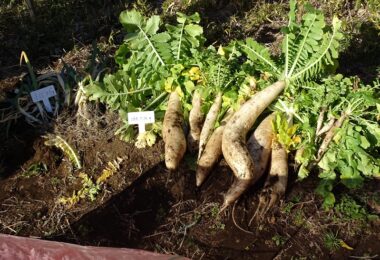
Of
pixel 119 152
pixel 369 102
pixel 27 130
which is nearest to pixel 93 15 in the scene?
pixel 27 130

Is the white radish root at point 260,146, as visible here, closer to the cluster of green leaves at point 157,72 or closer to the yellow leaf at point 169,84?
the cluster of green leaves at point 157,72

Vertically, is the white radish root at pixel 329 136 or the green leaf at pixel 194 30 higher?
the green leaf at pixel 194 30

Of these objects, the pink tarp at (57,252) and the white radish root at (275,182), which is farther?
the white radish root at (275,182)

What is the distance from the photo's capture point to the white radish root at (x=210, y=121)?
397cm

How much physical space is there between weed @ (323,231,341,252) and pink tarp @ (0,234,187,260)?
1459 mm

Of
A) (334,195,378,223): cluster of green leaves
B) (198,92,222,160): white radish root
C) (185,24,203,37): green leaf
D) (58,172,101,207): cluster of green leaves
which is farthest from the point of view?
(185,24,203,37): green leaf

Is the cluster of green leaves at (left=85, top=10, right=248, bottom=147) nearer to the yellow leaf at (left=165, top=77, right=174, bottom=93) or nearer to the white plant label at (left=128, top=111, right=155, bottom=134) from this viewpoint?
the yellow leaf at (left=165, top=77, right=174, bottom=93)

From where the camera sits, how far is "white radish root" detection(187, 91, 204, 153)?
4.05 m

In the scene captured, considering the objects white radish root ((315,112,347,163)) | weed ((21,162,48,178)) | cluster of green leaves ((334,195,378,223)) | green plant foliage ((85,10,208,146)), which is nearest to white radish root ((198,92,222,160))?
green plant foliage ((85,10,208,146))

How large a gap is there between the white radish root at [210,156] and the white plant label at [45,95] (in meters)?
1.69

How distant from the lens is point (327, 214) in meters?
3.53

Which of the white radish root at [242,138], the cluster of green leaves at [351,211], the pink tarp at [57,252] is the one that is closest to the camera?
the pink tarp at [57,252]

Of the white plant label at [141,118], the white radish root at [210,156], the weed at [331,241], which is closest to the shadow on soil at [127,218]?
the white radish root at [210,156]

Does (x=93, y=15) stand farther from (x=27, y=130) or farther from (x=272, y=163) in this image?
(x=272, y=163)
